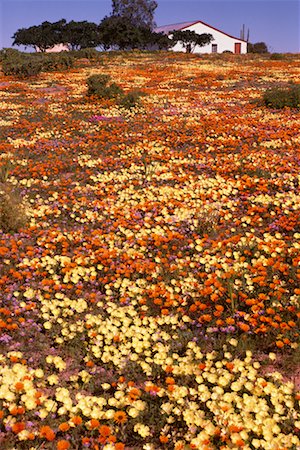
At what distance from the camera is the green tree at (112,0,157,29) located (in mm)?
85500

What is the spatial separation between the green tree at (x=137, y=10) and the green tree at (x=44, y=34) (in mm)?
13487

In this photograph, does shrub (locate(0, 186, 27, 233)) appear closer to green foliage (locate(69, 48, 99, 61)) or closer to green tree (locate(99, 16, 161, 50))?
green foliage (locate(69, 48, 99, 61))

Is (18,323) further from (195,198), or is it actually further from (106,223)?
(195,198)

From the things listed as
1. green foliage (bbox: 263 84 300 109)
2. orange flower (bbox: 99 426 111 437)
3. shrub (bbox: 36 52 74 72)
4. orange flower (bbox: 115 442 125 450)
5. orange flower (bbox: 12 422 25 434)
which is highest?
shrub (bbox: 36 52 74 72)

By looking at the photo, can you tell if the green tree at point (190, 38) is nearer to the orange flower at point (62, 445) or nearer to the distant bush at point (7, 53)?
the distant bush at point (7, 53)

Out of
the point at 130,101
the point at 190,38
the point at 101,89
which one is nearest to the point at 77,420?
the point at 130,101

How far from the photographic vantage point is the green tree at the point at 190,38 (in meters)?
82.9

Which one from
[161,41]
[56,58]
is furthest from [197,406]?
[161,41]

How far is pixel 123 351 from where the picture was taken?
5.59m

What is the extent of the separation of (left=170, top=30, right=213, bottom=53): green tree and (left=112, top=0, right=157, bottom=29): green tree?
7.10 m

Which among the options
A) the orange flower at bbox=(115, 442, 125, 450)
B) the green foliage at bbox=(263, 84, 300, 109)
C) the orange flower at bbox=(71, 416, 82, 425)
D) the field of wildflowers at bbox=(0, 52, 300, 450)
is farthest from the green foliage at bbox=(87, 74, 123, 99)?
the orange flower at bbox=(115, 442, 125, 450)

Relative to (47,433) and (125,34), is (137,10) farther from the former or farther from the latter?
(47,433)

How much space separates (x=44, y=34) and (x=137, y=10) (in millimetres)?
21969

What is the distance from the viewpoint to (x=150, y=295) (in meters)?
6.73
